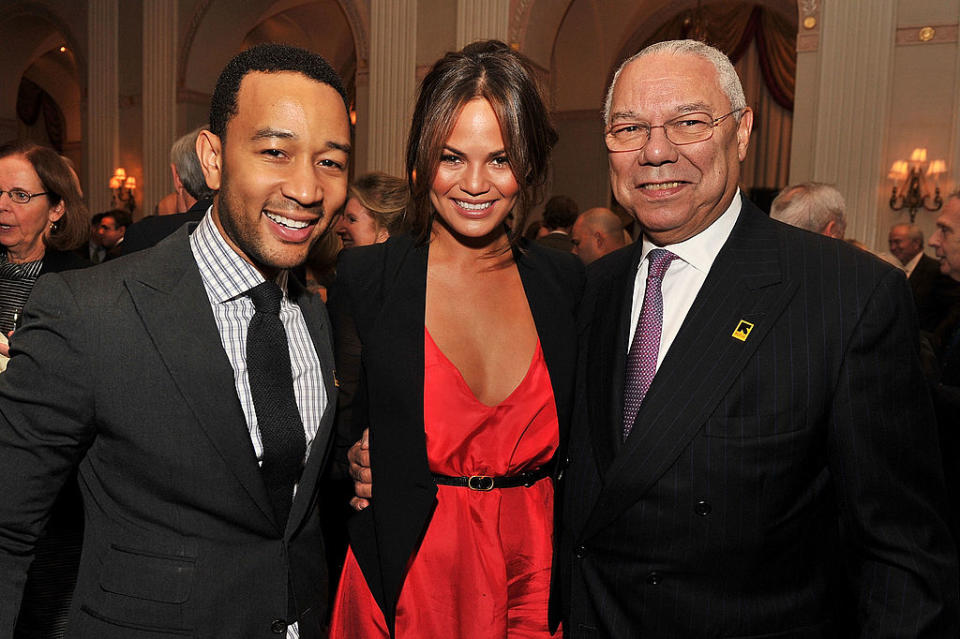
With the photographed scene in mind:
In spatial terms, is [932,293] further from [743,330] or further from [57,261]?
[57,261]

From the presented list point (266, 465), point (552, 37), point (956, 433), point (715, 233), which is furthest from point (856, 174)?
point (266, 465)

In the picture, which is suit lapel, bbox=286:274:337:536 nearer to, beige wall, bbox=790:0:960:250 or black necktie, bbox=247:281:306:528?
black necktie, bbox=247:281:306:528

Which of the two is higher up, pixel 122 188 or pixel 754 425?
pixel 122 188

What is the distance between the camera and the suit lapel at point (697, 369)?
150 centimetres

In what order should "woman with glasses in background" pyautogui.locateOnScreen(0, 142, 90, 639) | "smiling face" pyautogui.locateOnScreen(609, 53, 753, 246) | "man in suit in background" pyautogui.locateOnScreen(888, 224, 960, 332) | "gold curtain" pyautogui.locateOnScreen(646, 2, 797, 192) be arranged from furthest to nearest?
"gold curtain" pyautogui.locateOnScreen(646, 2, 797, 192) < "man in suit in background" pyautogui.locateOnScreen(888, 224, 960, 332) < "woman with glasses in background" pyautogui.locateOnScreen(0, 142, 90, 639) < "smiling face" pyautogui.locateOnScreen(609, 53, 753, 246)

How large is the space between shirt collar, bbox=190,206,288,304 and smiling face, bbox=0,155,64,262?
166 cm

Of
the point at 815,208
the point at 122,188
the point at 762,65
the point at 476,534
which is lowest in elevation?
the point at 476,534

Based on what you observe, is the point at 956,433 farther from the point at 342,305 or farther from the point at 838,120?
the point at 838,120

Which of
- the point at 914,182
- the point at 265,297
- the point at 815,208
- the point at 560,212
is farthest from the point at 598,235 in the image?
the point at 265,297

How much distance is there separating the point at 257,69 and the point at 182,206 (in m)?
2.86

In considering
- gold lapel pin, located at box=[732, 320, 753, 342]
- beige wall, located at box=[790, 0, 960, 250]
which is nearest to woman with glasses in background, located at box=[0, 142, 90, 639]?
gold lapel pin, located at box=[732, 320, 753, 342]

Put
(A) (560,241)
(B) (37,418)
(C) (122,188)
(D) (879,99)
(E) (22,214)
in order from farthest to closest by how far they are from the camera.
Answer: (C) (122,188)
(D) (879,99)
(A) (560,241)
(E) (22,214)
(B) (37,418)

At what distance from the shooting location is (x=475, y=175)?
183cm

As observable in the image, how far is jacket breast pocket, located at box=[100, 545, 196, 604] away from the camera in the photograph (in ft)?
4.05
